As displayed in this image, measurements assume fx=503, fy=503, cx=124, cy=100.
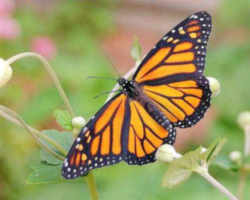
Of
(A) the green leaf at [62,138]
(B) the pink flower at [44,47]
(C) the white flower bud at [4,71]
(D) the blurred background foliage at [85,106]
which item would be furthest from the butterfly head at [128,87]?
(B) the pink flower at [44,47]

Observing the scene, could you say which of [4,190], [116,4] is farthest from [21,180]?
[116,4]

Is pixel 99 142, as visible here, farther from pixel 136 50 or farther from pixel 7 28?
pixel 7 28

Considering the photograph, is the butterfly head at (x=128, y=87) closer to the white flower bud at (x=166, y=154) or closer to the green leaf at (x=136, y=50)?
the green leaf at (x=136, y=50)

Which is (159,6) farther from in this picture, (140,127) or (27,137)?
(140,127)

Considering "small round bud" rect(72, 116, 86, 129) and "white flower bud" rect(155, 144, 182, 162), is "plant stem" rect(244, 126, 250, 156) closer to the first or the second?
"white flower bud" rect(155, 144, 182, 162)

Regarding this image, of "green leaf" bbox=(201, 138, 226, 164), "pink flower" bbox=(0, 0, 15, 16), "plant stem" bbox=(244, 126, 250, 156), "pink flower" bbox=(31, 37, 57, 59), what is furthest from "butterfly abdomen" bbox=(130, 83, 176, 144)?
"pink flower" bbox=(31, 37, 57, 59)
